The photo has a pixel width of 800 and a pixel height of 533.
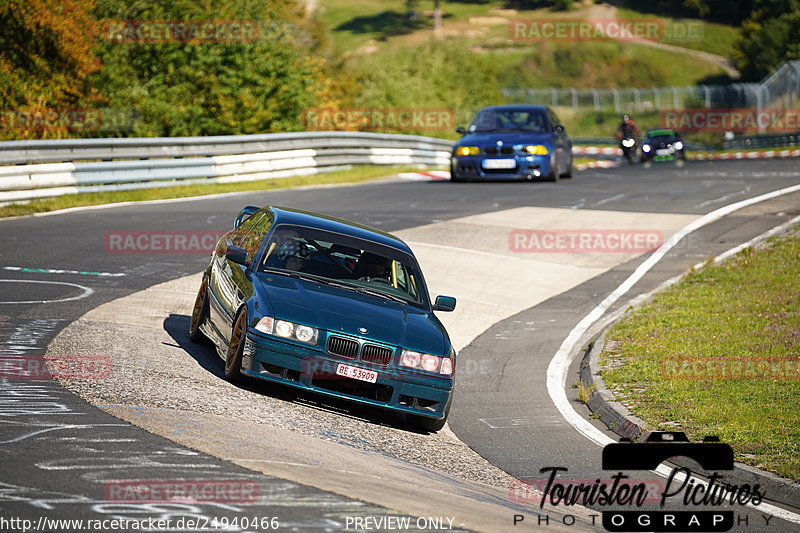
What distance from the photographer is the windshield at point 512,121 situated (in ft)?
87.9

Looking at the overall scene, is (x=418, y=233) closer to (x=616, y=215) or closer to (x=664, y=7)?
(x=616, y=215)

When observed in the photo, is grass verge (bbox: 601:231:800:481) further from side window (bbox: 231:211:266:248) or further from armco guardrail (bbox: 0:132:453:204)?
armco guardrail (bbox: 0:132:453:204)

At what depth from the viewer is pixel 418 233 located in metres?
19.2

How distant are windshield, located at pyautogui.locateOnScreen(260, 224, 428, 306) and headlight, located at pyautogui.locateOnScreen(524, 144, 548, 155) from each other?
54.9 ft

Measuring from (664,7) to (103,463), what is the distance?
111 m

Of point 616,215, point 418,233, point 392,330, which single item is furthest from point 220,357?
point 616,215

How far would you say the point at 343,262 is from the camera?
10.0m

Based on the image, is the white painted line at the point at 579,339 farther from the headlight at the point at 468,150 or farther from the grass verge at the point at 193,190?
the grass verge at the point at 193,190

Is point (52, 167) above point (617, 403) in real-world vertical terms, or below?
above

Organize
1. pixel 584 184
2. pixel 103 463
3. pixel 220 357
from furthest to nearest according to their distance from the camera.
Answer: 1. pixel 584 184
2. pixel 220 357
3. pixel 103 463

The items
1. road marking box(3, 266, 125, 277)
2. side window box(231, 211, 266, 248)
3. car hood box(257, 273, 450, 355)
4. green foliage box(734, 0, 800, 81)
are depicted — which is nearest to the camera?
car hood box(257, 273, 450, 355)

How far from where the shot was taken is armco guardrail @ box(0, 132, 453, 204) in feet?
65.6

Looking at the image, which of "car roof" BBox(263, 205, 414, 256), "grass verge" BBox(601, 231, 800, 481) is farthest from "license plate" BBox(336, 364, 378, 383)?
"grass verge" BBox(601, 231, 800, 481)

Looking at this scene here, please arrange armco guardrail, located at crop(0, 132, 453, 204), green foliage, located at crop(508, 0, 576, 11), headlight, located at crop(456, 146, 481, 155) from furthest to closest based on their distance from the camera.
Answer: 1. green foliage, located at crop(508, 0, 576, 11)
2. headlight, located at crop(456, 146, 481, 155)
3. armco guardrail, located at crop(0, 132, 453, 204)
